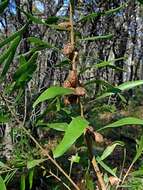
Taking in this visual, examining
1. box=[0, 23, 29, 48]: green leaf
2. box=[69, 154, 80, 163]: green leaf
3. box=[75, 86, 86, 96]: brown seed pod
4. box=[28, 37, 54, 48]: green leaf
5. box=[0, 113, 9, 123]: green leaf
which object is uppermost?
box=[0, 23, 29, 48]: green leaf

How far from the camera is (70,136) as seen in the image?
38.1 inches

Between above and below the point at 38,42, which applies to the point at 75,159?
below

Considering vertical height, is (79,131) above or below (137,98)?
above

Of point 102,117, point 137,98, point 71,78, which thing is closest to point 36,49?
point 71,78

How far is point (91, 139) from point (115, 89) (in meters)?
0.13

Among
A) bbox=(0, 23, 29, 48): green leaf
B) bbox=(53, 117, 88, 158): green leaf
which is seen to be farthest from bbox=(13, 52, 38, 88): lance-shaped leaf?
bbox=(53, 117, 88, 158): green leaf

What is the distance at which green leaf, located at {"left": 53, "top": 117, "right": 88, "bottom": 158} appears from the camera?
3.10 feet

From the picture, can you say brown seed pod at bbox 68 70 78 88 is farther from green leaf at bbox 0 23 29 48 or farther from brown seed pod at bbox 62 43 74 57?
green leaf at bbox 0 23 29 48

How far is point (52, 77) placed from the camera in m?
8.88

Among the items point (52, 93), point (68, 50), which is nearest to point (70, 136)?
point (52, 93)

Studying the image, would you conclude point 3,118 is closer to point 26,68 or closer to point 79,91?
point 26,68

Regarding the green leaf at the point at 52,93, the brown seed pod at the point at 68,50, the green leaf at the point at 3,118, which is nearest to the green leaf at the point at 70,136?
the green leaf at the point at 52,93

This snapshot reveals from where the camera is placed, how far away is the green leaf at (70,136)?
94 cm

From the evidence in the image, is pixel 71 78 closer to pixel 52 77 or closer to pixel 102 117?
pixel 52 77
